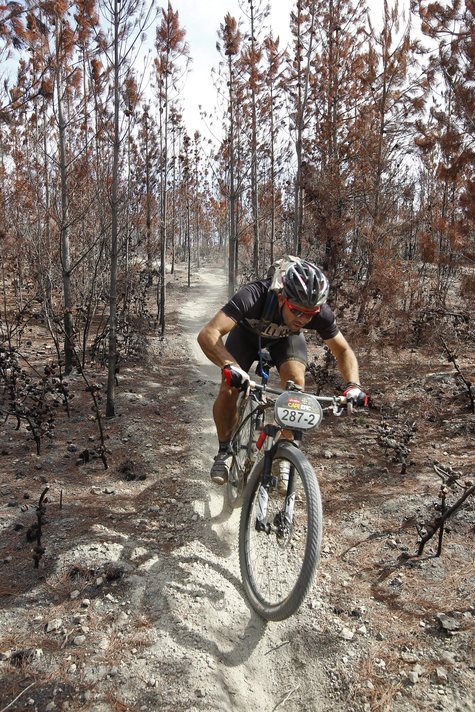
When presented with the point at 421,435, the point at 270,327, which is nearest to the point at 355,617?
the point at 270,327

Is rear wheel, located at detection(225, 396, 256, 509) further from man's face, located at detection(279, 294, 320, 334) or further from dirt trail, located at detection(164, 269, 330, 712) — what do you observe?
man's face, located at detection(279, 294, 320, 334)

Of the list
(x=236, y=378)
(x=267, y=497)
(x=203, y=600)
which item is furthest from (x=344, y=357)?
(x=203, y=600)

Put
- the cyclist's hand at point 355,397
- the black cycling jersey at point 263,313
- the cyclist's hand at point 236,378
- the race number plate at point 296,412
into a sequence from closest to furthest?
the race number plate at point 296,412, the cyclist's hand at point 236,378, the cyclist's hand at point 355,397, the black cycling jersey at point 263,313

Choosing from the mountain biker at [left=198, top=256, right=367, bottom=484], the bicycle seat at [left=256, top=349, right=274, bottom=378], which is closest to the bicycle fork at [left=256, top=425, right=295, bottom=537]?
the mountain biker at [left=198, top=256, right=367, bottom=484]

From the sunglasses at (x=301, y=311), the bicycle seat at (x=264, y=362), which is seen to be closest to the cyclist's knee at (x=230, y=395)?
the bicycle seat at (x=264, y=362)

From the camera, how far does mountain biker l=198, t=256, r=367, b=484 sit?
321 cm

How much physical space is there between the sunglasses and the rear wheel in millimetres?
927

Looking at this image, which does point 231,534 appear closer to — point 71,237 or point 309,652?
point 309,652

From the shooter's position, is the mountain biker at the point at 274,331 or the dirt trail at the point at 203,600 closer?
the dirt trail at the point at 203,600

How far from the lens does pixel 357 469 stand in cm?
527

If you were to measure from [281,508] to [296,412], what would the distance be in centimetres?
71

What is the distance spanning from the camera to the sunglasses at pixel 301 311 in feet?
10.8

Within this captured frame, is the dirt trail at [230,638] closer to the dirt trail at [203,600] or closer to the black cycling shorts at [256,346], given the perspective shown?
the dirt trail at [203,600]

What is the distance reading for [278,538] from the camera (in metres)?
3.04
